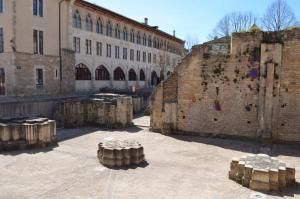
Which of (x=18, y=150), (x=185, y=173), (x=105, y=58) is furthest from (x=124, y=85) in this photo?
(x=185, y=173)

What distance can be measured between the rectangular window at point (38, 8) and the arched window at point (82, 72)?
7297 mm

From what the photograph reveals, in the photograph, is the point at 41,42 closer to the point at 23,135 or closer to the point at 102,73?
the point at 102,73

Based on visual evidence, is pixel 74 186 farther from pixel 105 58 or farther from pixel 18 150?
pixel 105 58

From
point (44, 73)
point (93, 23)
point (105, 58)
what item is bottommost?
point (44, 73)

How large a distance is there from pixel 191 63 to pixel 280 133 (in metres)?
5.17

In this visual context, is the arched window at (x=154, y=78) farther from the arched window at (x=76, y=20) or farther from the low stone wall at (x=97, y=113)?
the low stone wall at (x=97, y=113)

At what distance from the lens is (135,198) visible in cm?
755

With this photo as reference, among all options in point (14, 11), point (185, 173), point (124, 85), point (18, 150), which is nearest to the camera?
point (185, 173)

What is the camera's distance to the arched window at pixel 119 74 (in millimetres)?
38562

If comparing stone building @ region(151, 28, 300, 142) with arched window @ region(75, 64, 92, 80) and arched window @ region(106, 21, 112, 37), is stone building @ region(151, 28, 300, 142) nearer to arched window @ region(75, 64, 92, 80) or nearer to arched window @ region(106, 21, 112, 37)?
arched window @ region(75, 64, 92, 80)

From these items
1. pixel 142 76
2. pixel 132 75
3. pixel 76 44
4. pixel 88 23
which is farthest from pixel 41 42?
pixel 142 76

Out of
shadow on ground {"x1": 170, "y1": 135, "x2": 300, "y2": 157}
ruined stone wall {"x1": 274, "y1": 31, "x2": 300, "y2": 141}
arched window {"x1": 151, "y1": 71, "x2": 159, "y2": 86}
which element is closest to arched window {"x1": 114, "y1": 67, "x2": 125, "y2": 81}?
arched window {"x1": 151, "y1": 71, "x2": 159, "y2": 86}

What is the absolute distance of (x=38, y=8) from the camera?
24.6m

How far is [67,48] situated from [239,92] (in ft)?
61.7
